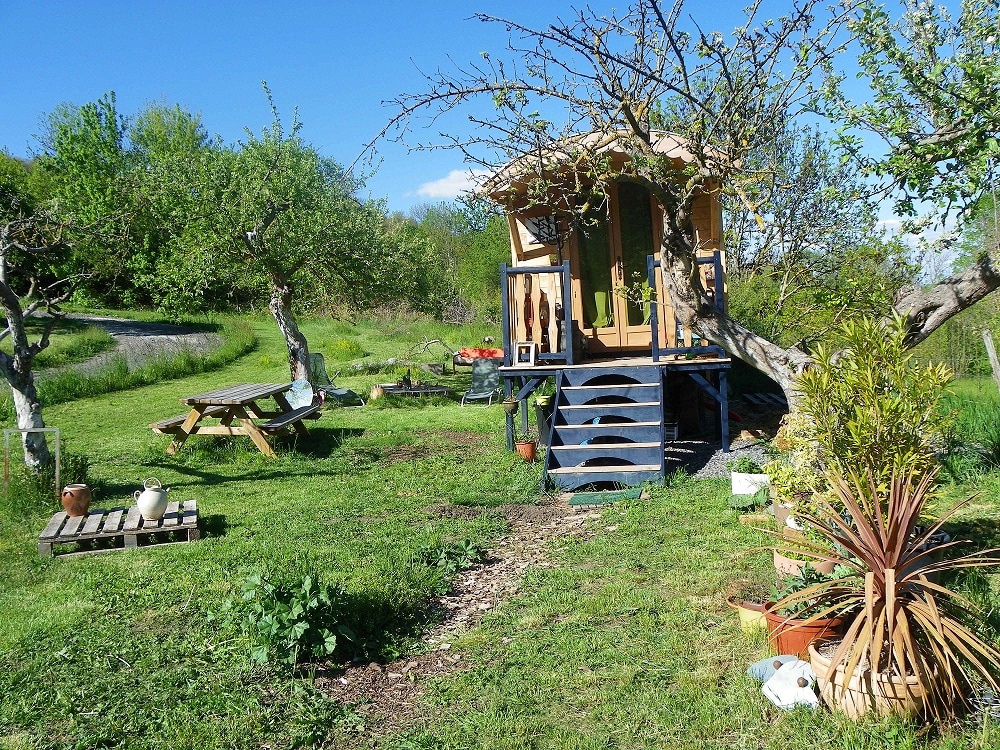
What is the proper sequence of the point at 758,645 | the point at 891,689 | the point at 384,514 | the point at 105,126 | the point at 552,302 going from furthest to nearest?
the point at 105,126, the point at 552,302, the point at 384,514, the point at 758,645, the point at 891,689

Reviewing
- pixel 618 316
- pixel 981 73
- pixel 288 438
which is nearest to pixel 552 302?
pixel 618 316

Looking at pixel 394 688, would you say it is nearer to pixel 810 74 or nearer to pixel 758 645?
pixel 758 645

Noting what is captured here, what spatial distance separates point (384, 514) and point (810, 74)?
17.4 ft

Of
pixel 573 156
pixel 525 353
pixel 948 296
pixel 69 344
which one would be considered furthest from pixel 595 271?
pixel 69 344

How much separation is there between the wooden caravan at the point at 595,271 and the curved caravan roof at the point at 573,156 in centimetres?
56

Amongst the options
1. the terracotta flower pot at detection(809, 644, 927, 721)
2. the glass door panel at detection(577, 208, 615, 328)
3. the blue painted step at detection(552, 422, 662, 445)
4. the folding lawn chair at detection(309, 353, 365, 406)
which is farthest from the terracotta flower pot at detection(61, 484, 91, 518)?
the folding lawn chair at detection(309, 353, 365, 406)

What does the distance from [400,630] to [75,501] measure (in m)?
3.93

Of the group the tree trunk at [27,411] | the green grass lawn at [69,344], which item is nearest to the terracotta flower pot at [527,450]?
the tree trunk at [27,411]

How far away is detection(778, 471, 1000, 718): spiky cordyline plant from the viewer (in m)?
3.35

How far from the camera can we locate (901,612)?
11.2 ft

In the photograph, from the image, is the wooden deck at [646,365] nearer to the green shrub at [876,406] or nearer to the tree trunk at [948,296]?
the tree trunk at [948,296]

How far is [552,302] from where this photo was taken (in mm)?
11352

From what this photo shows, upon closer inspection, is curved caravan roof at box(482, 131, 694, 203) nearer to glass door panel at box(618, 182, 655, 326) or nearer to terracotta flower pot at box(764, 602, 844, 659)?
glass door panel at box(618, 182, 655, 326)

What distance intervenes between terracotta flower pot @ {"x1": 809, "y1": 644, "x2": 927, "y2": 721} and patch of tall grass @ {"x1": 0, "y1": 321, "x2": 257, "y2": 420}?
13.5 metres
